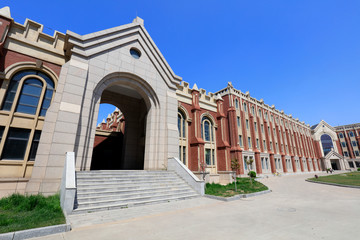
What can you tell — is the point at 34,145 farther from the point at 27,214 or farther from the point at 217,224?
the point at 217,224

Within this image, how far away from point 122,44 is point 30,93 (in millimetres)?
7828

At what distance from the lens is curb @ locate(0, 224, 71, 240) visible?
14.3 ft

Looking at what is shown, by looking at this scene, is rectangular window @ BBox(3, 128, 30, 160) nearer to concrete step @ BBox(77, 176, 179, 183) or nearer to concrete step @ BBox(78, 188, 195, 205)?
concrete step @ BBox(77, 176, 179, 183)

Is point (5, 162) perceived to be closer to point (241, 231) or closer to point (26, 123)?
point (26, 123)

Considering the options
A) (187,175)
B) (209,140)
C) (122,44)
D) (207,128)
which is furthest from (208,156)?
(122,44)

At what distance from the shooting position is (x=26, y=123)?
1025 cm

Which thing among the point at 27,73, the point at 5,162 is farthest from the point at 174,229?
the point at 27,73

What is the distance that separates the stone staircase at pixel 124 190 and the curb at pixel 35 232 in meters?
1.85

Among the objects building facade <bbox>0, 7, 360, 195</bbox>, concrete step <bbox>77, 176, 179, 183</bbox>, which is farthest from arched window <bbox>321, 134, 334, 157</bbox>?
concrete step <bbox>77, 176, 179, 183</bbox>

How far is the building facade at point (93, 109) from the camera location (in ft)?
32.2

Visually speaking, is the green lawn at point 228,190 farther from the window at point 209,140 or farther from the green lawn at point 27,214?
the green lawn at point 27,214

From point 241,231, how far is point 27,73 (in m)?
14.8

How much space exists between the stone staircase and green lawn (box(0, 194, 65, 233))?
0.92m

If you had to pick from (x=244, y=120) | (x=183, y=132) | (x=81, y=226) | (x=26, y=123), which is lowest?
(x=81, y=226)
